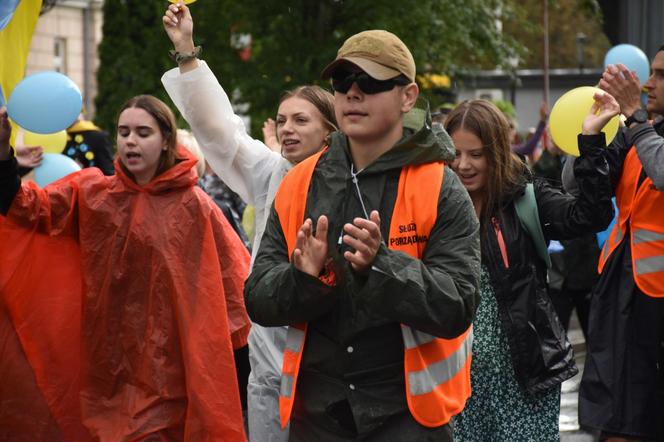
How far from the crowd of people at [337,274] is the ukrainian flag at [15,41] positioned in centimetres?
100

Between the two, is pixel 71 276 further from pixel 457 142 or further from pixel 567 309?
pixel 567 309

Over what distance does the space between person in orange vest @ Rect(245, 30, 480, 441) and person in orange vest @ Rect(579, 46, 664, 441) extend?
2303 mm

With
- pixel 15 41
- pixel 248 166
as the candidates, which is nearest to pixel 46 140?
pixel 15 41

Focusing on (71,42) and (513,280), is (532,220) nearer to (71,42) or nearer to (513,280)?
(513,280)

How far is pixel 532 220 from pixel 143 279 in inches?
72.8

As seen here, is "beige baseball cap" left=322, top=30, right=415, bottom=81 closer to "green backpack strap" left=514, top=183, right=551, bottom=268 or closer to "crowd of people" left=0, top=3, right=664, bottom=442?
"crowd of people" left=0, top=3, right=664, bottom=442

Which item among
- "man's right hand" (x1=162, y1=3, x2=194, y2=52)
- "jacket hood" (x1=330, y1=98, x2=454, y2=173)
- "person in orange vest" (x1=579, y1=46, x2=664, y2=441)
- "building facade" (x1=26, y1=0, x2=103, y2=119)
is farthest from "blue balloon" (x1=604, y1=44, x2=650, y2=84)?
"building facade" (x1=26, y1=0, x2=103, y2=119)

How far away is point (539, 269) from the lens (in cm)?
550

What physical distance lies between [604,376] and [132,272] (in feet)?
7.55

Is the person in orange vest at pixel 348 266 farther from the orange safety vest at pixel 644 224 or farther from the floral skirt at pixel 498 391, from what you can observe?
the orange safety vest at pixel 644 224

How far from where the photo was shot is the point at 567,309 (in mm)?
10633

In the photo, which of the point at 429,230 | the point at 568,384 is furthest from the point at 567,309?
the point at 429,230

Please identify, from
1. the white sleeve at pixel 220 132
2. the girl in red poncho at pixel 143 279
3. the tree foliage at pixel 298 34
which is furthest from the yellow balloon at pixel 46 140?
the tree foliage at pixel 298 34

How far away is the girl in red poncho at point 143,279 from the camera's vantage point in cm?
616
